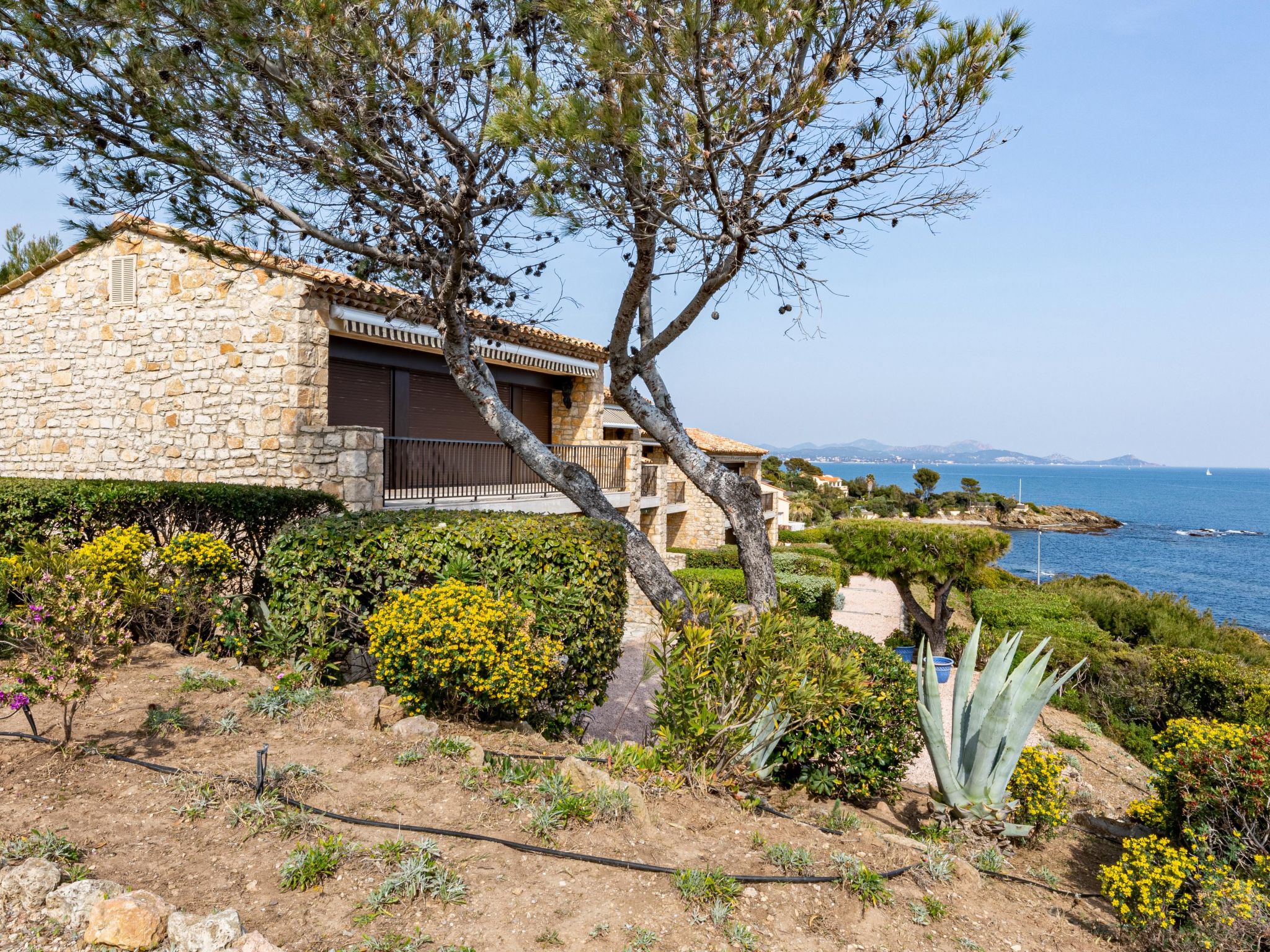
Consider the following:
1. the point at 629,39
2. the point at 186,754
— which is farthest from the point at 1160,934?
the point at 629,39

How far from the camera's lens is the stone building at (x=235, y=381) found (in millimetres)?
10500

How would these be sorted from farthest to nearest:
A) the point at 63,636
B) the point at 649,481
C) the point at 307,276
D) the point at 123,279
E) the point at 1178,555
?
the point at 1178,555 → the point at 649,481 → the point at 123,279 → the point at 307,276 → the point at 63,636

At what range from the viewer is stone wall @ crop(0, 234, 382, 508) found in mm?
10484

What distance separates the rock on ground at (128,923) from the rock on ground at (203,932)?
0.04 m

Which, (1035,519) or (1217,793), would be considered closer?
(1217,793)

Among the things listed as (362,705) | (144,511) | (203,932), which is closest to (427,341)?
(144,511)

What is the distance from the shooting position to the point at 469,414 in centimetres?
1587

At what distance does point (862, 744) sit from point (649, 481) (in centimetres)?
1459

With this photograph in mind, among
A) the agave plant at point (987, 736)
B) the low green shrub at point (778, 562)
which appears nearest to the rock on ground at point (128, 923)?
the agave plant at point (987, 736)

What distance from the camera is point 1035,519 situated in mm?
70875

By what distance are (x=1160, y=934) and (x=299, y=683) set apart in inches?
214

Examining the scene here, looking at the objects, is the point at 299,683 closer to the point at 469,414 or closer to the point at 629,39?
the point at 629,39

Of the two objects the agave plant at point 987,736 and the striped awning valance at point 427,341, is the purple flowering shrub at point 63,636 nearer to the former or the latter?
the striped awning valance at point 427,341

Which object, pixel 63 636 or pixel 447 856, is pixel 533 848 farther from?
pixel 63 636
